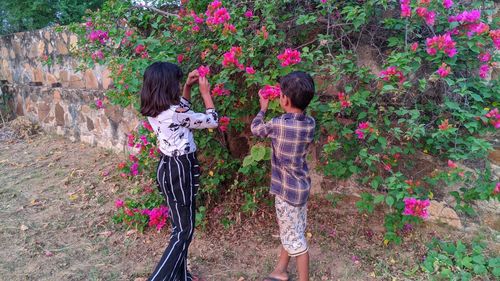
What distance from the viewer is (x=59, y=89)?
609 centimetres

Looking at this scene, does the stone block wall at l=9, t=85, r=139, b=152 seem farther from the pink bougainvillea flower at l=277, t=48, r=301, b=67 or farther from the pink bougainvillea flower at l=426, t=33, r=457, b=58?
the pink bougainvillea flower at l=426, t=33, r=457, b=58

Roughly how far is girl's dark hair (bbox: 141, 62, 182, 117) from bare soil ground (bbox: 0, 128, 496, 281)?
1.27 m

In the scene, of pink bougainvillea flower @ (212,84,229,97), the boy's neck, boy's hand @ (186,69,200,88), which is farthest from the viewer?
pink bougainvillea flower @ (212,84,229,97)

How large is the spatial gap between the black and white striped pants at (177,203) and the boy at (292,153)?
18.8 inches

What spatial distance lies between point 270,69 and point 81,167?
10.9ft

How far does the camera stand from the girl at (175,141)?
2.26 meters

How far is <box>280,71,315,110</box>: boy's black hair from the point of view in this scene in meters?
2.18

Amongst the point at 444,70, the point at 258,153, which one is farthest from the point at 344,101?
the point at 258,153

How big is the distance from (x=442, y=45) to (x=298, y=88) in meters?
0.79

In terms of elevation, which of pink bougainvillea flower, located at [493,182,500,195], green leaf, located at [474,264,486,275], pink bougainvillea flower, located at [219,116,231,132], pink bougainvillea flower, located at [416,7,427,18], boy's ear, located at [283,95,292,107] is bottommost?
green leaf, located at [474,264,486,275]

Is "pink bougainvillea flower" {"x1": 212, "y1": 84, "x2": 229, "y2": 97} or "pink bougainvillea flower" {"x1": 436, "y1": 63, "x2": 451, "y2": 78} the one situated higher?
"pink bougainvillea flower" {"x1": 436, "y1": 63, "x2": 451, "y2": 78}

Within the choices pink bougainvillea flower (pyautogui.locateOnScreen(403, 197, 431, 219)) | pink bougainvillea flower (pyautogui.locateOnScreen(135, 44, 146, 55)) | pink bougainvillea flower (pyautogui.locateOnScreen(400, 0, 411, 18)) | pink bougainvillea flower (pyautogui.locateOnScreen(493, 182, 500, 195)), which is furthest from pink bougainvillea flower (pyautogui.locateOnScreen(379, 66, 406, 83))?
pink bougainvillea flower (pyautogui.locateOnScreen(135, 44, 146, 55))

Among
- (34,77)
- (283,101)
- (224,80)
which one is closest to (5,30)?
(34,77)

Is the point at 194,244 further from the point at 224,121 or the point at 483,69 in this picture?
the point at 483,69
